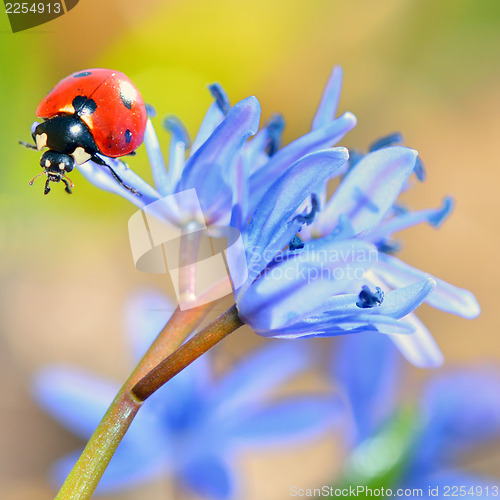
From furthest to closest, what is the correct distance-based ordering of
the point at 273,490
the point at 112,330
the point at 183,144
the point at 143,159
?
the point at 143,159 < the point at 112,330 < the point at 273,490 < the point at 183,144

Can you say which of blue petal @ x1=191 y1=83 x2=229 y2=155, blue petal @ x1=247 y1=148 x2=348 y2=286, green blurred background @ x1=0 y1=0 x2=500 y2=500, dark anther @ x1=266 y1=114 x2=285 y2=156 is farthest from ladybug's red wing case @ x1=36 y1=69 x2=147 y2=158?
green blurred background @ x1=0 y1=0 x2=500 y2=500

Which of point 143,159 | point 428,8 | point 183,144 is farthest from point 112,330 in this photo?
point 428,8

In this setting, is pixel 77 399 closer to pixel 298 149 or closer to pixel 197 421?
pixel 197 421

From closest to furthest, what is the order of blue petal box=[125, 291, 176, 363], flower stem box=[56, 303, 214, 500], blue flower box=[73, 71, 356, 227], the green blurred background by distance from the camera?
flower stem box=[56, 303, 214, 500], blue flower box=[73, 71, 356, 227], blue petal box=[125, 291, 176, 363], the green blurred background

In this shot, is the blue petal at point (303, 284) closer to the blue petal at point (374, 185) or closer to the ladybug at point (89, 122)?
the blue petal at point (374, 185)

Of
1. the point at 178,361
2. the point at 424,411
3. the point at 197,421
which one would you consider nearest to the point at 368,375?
the point at 424,411

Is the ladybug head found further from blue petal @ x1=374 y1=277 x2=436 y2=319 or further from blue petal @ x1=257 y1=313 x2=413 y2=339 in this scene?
blue petal @ x1=374 y1=277 x2=436 y2=319

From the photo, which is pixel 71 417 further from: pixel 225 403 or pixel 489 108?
pixel 489 108
